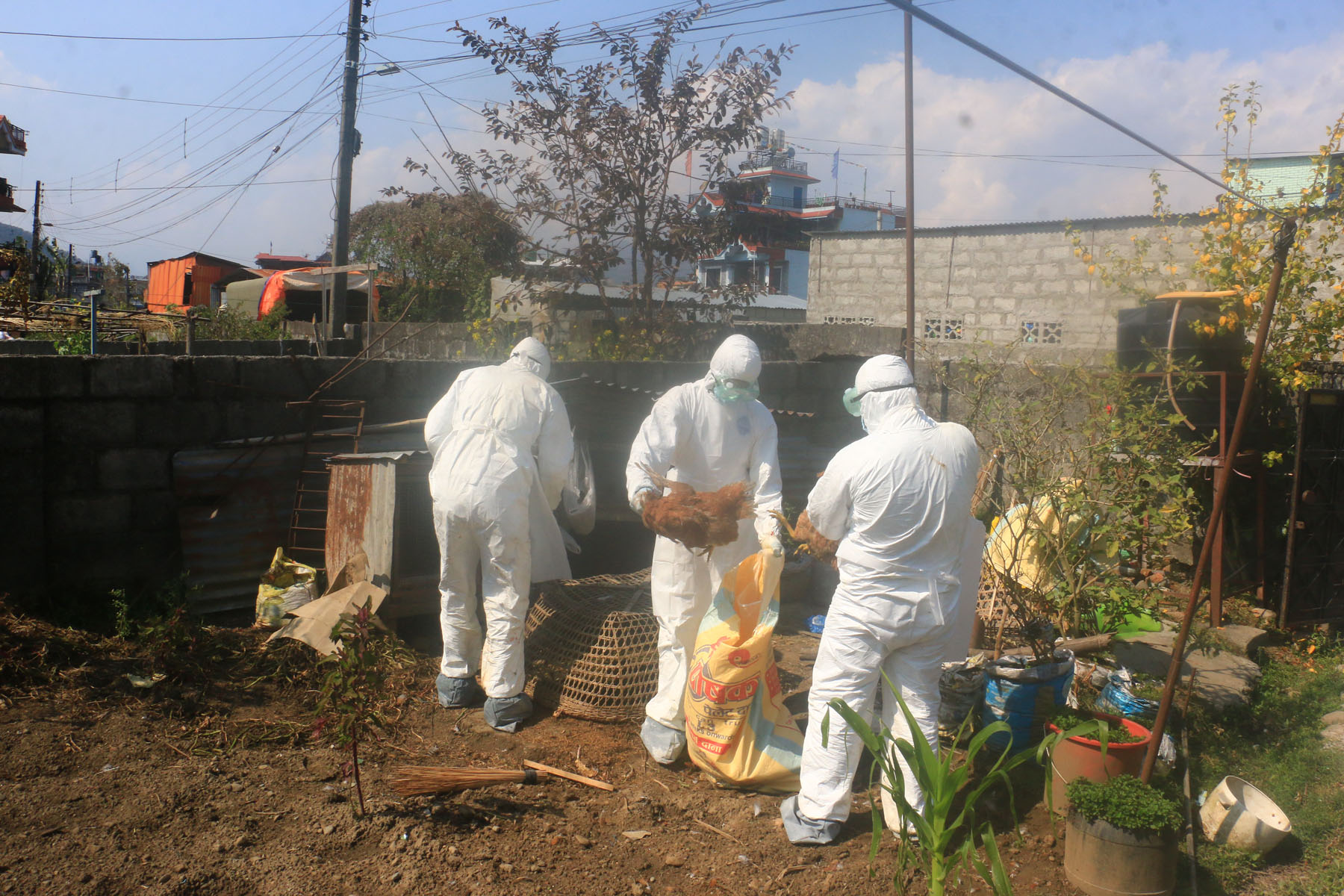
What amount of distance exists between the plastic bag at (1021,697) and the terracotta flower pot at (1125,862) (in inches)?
30.1

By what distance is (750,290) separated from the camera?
915 centimetres

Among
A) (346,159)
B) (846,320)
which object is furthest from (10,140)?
(846,320)

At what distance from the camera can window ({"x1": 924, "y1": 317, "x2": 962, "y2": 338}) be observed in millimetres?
12109

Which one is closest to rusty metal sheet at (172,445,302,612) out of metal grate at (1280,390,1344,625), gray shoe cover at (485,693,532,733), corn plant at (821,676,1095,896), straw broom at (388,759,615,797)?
gray shoe cover at (485,693,532,733)

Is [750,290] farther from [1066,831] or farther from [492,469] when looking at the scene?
[1066,831]

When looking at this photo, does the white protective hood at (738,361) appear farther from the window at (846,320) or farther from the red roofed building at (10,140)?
the red roofed building at (10,140)

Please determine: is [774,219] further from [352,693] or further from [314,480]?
[352,693]

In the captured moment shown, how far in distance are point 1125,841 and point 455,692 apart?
2.99m

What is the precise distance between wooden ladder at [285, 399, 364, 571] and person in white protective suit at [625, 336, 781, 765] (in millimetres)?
2420

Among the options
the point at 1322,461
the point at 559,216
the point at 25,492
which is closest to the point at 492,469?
the point at 25,492

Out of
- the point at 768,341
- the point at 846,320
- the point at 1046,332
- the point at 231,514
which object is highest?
the point at 846,320

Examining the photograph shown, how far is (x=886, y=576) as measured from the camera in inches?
128

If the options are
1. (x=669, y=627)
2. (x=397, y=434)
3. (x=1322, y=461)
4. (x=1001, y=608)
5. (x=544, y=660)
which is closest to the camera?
(x=669, y=627)

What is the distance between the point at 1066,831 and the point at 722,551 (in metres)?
1.76
